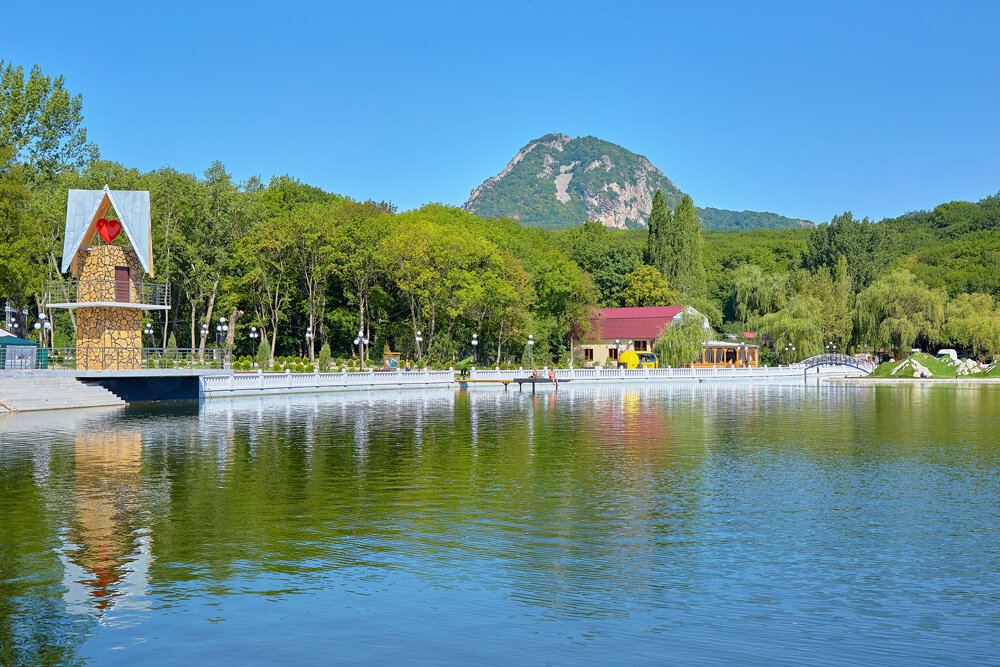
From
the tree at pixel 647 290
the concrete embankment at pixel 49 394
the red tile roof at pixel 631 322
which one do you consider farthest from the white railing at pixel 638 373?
the concrete embankment at pixel 49 394

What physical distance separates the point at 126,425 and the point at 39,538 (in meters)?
21.6

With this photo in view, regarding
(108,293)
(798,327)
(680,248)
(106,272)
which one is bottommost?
(798,327)

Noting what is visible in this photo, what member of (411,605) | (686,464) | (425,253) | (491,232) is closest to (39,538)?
(411,605)

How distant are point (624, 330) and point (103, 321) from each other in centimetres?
6028

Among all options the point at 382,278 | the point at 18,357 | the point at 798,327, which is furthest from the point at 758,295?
the point at 18,357

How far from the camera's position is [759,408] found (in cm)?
4728

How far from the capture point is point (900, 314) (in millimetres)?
91875

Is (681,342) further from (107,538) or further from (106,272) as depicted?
(107,538)

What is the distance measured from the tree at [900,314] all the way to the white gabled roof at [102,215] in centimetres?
7355

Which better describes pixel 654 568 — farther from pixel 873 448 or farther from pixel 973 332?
pixel 973 332

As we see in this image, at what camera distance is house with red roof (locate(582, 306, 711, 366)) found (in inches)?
3725

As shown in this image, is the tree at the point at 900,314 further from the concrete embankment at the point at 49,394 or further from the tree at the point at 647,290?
the concrete embankment at the point at 49,394

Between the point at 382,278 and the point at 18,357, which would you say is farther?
the point at 382,278

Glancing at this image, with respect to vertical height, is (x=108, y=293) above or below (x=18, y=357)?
above
